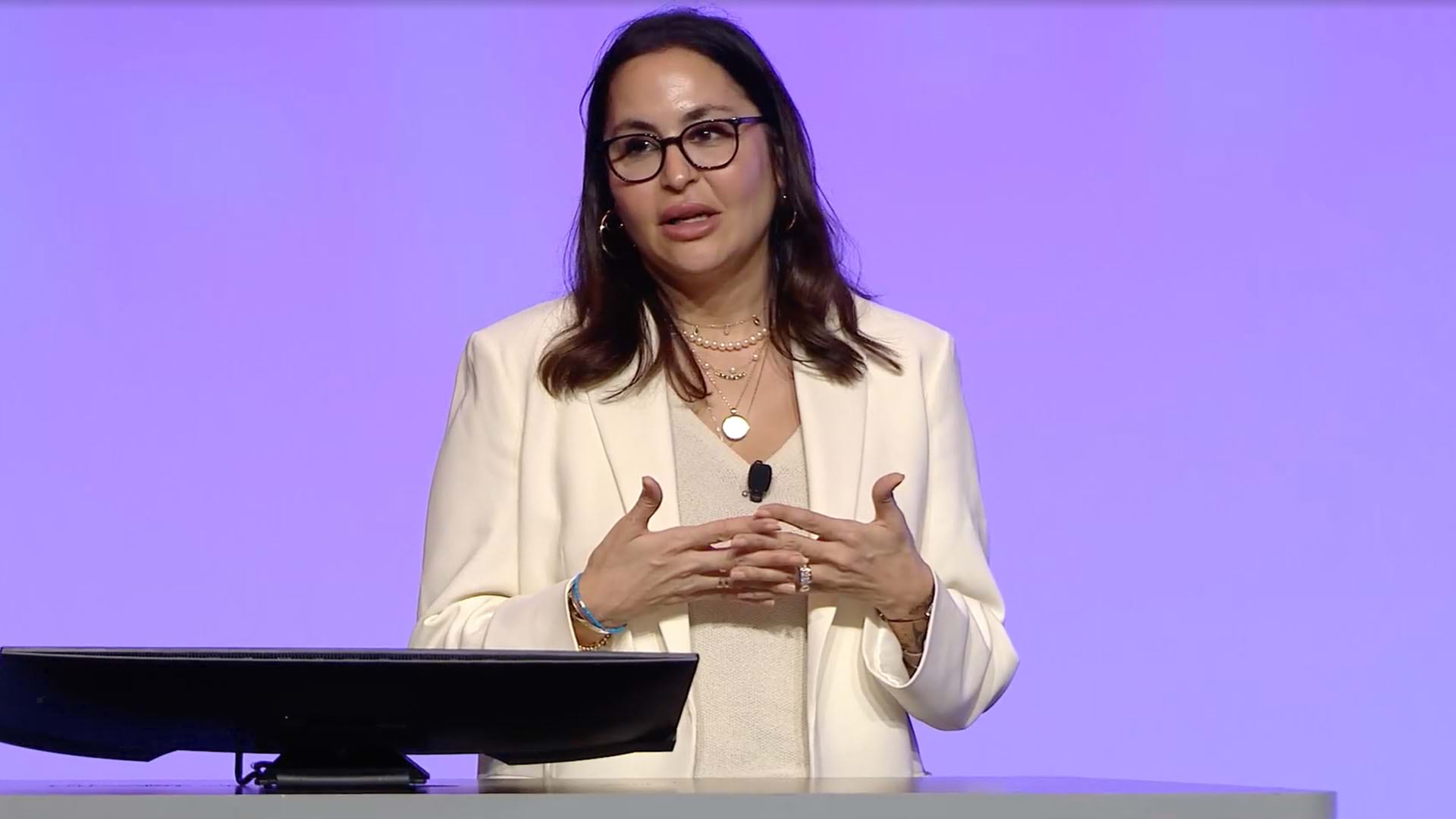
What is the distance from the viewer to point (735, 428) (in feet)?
7.64

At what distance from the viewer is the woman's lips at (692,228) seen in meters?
2.31

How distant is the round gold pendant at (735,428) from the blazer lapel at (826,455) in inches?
3.0

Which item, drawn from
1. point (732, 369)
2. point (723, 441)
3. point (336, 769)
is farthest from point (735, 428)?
point (336, 769)

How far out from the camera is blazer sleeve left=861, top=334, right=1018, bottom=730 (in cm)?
210

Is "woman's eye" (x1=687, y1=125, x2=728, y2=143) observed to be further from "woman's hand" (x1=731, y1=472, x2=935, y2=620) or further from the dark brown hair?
"woman's hand" (x1=731, y1=472, x2=935, y2=620)

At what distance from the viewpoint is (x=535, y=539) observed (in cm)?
224

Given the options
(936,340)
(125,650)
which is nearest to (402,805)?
(125,650)

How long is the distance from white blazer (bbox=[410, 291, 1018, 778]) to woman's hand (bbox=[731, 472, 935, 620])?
0.18 ft

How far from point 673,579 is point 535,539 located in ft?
0.94

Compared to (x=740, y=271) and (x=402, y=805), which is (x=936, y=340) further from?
(x=402, y=805)

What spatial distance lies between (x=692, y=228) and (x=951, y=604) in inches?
23.9

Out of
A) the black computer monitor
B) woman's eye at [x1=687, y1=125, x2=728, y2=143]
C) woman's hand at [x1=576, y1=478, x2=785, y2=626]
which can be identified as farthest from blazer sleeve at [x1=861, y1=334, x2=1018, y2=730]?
the black computer monitor

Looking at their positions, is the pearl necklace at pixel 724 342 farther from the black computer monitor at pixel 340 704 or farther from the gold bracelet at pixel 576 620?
the black computer monitor at pixel 340 704

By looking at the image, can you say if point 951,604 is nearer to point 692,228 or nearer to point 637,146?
point 692,228
